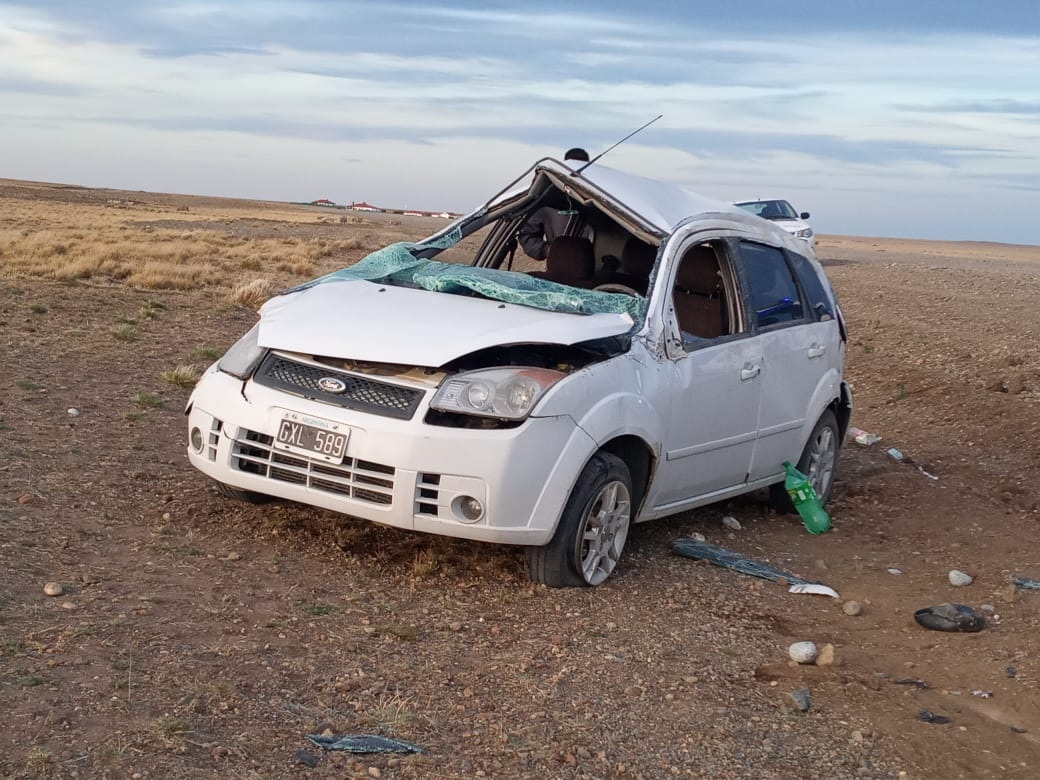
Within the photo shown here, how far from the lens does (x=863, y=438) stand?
34.7 ft

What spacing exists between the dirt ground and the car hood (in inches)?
39.6

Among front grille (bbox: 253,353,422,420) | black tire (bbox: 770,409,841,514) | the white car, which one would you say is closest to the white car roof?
black tire (bbox: 770,409,841,514)

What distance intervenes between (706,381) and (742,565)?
3.28ft

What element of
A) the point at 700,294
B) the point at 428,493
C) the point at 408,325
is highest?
the point at 700,294

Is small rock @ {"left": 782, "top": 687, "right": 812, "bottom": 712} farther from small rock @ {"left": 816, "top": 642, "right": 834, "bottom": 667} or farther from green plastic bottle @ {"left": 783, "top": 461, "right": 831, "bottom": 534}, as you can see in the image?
green plastic bottle @ {"left": 783, "top": 461, "right": 831, "bottom": 534}

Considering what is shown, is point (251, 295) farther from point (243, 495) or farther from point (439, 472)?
point (439, 472)

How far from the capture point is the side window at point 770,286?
7.00 meters

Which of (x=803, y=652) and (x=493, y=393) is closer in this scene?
(x=803, y=652)

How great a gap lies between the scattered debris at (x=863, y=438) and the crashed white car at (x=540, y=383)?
3338 millimetres

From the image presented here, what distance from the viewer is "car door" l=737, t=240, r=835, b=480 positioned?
22.9 ft

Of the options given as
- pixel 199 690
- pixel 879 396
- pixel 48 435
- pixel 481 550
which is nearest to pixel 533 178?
pixel 481 550

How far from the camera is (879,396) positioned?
12930mm

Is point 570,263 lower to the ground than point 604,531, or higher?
higher

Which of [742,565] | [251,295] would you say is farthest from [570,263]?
[251,295]
